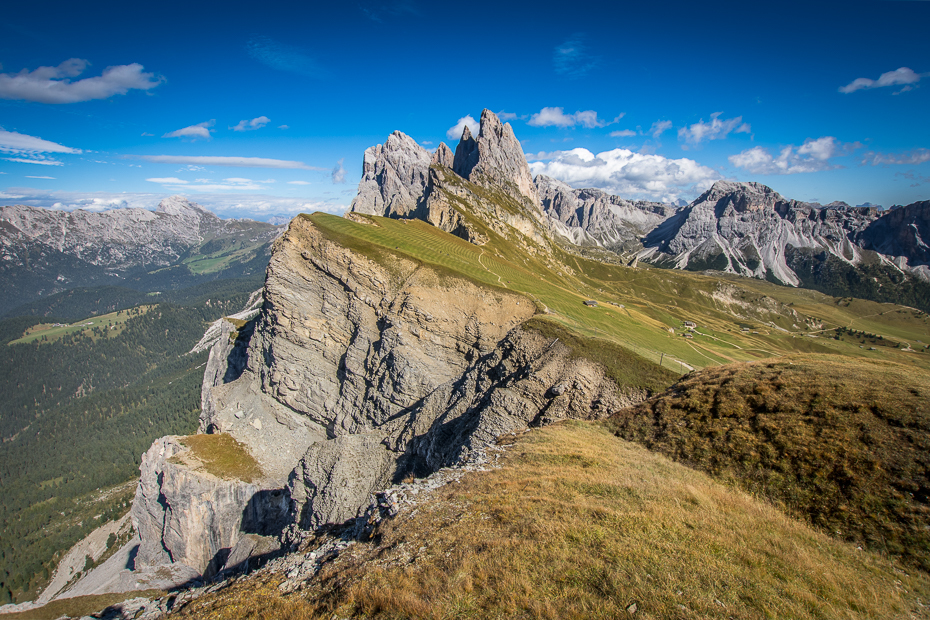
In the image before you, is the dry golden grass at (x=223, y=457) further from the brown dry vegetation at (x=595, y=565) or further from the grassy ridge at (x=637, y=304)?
the brown dry vegetation at (x=595, y=565)

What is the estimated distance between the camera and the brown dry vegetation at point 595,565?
28.3ft

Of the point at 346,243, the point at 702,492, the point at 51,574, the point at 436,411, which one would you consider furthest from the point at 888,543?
the point at 51,574

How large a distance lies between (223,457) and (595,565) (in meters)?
49.4

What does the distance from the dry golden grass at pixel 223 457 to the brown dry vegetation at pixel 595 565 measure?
117 ft

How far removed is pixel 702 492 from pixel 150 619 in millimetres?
21983

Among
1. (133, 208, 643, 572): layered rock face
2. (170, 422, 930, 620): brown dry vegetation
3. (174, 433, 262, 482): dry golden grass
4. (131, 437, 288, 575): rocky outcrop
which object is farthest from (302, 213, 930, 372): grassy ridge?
(131, 437, 288, 575): rocky outcrop

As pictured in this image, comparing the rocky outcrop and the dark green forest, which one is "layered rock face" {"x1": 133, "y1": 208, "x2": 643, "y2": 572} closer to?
the rocky outcrop

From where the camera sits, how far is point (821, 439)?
49.4 feet

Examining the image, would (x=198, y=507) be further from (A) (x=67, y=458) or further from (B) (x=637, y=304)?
(A) (x=67, y=458)

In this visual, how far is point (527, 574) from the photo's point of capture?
9.82 m

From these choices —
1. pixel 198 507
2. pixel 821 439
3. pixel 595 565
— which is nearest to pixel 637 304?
pixel 821 439

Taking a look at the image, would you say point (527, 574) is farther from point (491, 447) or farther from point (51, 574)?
point (51, 574)

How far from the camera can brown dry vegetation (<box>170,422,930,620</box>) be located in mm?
8625

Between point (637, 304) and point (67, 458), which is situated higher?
point (637, 304)
